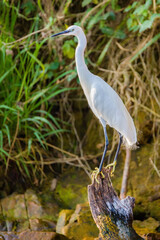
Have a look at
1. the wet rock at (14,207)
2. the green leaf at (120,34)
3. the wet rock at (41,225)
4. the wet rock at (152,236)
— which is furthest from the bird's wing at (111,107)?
the wet rock at (14,207)

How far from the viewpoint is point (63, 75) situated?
3.02 meters

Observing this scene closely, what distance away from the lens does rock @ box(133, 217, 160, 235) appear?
2.32 metres

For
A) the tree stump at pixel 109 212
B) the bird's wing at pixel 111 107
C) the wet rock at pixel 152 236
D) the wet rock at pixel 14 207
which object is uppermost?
the bird's wing at pixel 111 107

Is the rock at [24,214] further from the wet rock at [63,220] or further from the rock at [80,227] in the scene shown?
the rock at [80,227]

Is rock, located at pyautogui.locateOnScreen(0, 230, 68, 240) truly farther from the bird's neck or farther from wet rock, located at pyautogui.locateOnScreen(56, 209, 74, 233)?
the bird's neck

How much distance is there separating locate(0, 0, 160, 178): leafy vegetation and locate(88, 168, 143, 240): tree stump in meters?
0.98

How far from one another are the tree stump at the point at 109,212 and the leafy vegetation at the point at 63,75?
98 cm

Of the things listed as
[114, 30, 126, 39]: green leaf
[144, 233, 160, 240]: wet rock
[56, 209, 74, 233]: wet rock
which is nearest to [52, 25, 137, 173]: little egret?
[144, 233, 160, 240]: wet rock

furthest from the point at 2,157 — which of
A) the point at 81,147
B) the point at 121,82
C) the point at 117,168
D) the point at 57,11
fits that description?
the point at 57,11

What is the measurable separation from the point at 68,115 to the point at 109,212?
1701 millimetres

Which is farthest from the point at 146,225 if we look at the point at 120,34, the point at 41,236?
the point at 120,34

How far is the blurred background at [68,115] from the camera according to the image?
2.81 m

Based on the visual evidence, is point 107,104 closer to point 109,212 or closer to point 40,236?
point 109,212

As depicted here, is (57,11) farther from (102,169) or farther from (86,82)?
(102,169)
